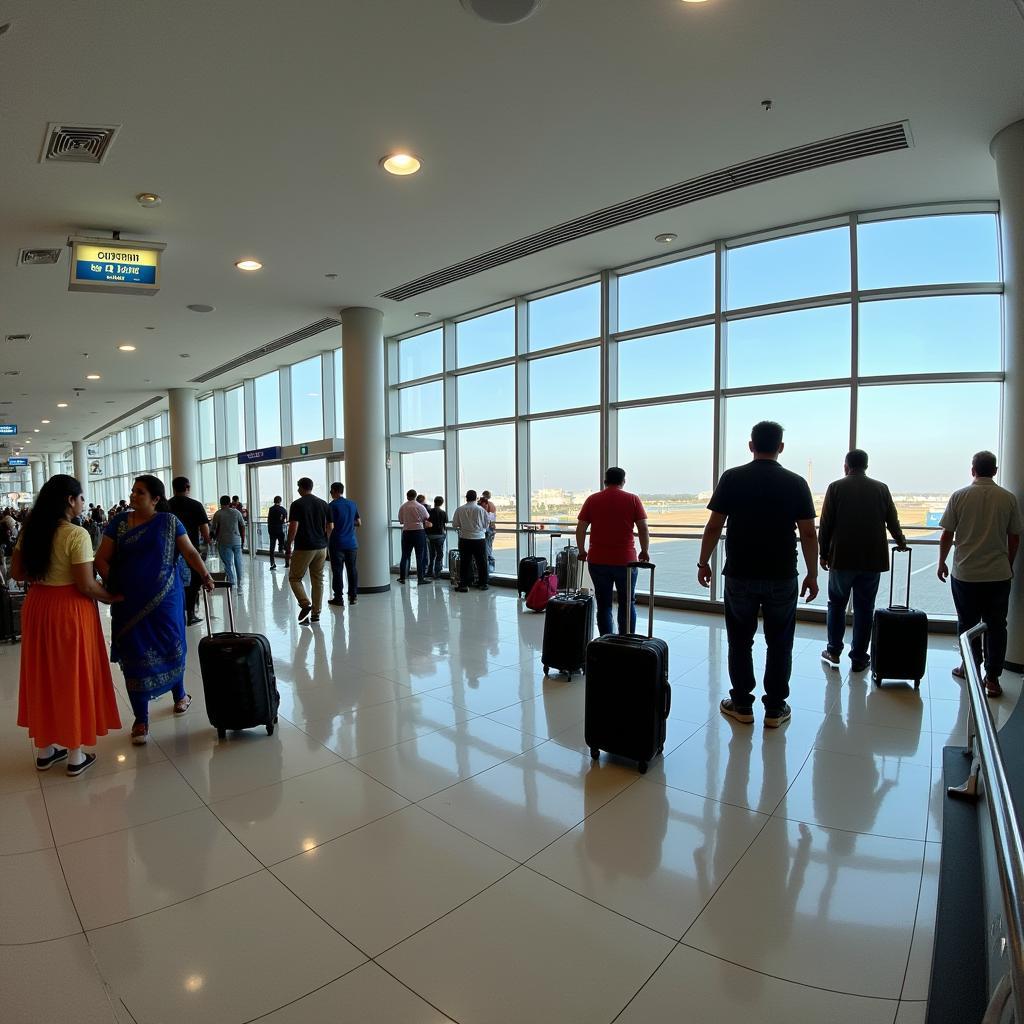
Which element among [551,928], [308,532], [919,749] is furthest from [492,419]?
[551,928]

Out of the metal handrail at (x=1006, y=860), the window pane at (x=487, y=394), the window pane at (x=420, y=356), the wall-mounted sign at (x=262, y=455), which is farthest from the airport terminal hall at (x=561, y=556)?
the wall-mounted sign at (x=262, y=455)

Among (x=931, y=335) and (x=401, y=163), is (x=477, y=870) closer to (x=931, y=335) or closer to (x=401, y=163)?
(x=401, y=163)

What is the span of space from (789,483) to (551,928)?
275 centimetres

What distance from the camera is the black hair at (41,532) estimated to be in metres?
3.06

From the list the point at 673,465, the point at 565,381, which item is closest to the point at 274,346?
the point at 565,381

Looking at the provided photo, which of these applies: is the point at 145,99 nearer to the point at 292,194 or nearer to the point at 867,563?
the point at 292,194

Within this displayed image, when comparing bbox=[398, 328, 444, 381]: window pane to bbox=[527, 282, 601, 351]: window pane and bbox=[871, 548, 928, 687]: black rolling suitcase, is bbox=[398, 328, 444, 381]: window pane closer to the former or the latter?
bbox=[527, 282, 601, 351]: window pane

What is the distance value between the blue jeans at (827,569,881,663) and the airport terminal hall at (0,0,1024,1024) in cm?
4

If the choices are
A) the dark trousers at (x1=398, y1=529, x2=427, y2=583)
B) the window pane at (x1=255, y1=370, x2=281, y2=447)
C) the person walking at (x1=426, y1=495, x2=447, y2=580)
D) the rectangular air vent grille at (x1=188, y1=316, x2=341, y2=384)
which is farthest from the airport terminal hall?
the window pane at (x1=255, y1=370, x2=281, y2=447)

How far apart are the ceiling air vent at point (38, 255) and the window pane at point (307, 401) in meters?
6.43

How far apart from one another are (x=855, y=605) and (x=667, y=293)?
186 inches

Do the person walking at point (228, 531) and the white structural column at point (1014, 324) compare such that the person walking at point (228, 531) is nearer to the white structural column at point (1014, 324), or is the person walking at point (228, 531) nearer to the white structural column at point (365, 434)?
the white structural column at point (365, 434)

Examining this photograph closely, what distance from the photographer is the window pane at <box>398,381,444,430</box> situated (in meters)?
10.9

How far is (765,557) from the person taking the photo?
361 cm
